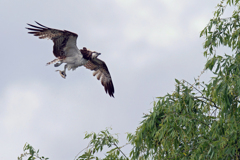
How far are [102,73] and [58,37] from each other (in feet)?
9.21

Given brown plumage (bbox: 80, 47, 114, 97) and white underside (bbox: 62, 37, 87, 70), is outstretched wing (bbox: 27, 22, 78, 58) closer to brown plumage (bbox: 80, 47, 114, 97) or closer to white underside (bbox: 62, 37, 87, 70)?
white underside (bbox: 62, 37, 87, 70)

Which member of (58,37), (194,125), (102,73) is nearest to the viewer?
(194,125)

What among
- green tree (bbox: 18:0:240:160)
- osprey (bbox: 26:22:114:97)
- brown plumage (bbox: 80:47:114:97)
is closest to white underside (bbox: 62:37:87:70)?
osprey (bbox: 26:22:114:97)

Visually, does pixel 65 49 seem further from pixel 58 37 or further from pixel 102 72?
pixel 102 72

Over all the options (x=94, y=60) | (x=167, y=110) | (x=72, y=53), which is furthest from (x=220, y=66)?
(x=94, y=60)

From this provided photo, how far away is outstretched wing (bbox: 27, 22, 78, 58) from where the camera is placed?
929 cm

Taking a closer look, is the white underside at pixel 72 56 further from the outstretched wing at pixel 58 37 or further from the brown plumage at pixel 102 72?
the brown plumage at pixel 102 72

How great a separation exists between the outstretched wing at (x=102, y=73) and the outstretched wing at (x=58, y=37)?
2050 mm

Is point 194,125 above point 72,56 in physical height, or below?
below

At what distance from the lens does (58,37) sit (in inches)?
380

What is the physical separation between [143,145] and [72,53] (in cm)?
462

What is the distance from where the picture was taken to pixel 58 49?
392 inches

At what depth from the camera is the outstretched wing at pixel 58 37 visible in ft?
30.5

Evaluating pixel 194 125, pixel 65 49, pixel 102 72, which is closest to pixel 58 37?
pixel 65 49
